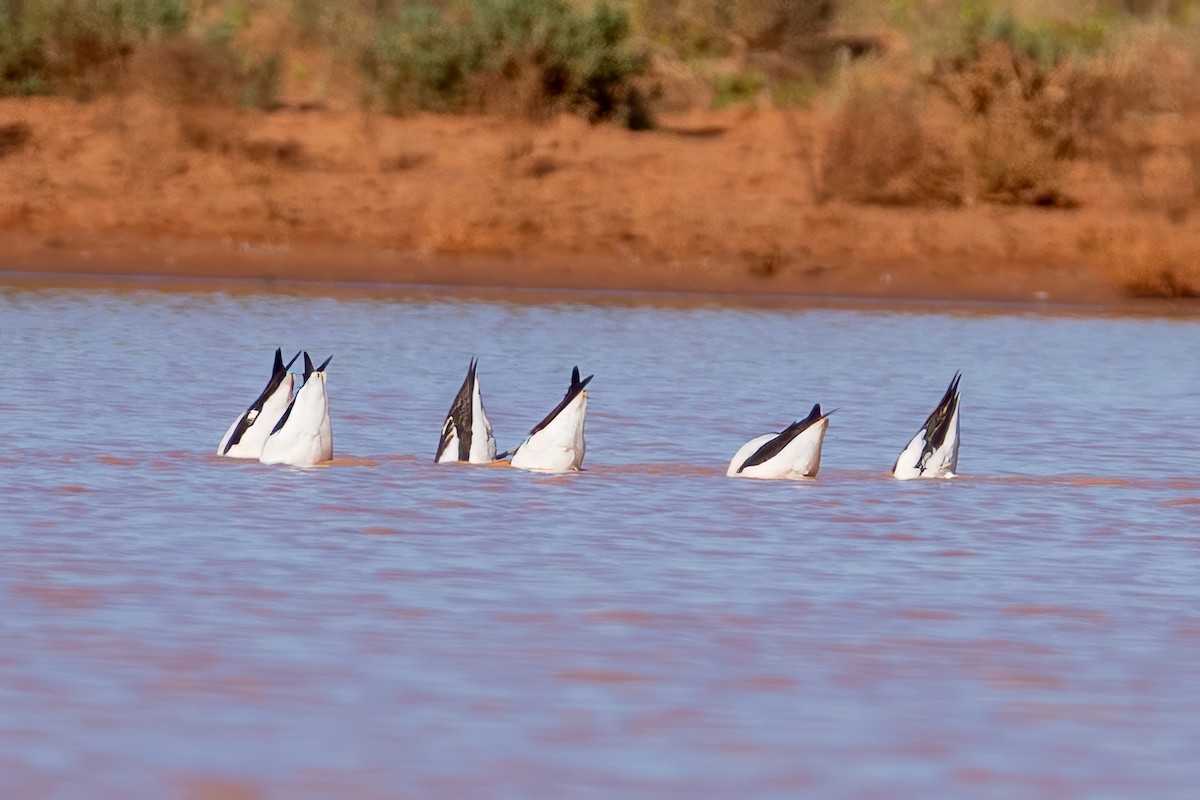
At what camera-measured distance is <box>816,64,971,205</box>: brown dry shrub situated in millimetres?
20156

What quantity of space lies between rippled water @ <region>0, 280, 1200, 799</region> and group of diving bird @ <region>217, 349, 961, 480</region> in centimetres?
12

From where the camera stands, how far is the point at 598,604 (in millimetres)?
5645

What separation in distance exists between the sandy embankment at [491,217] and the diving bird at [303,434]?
9.44m

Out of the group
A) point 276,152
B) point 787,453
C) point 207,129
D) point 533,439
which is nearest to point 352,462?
point 533,439

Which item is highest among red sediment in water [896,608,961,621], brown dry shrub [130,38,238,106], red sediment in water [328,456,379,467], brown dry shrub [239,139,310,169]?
brown dry shrub [130,38,238,106]

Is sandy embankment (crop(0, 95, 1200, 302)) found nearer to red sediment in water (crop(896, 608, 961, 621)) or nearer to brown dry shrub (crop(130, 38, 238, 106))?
brown dry shrub (crop(130, 38, 238, 106))

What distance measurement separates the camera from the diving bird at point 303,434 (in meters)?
8.31

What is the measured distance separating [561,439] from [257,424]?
1.26 m

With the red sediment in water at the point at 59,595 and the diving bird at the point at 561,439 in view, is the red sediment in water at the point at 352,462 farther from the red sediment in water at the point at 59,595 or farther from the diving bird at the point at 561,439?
the red sediment in water at the point at 59,595

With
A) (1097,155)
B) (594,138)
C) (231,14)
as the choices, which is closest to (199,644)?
(594,138)

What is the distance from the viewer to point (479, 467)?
848 cm

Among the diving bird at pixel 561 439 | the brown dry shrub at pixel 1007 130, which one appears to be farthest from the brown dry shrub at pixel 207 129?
the diving bird at pixel 561 439

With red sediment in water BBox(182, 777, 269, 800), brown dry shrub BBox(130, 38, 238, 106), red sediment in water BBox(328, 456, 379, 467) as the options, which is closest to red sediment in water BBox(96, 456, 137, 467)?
red sediment in water BBox(328, 456, 379, 467)

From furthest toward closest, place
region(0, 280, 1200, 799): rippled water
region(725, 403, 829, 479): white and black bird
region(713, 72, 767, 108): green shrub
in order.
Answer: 1. region(713, 72, 767, 108): green shrub
2. region(725, 403, 829, 479): white and black bird
3. region(0, 280, 1200, 799): rippled water
